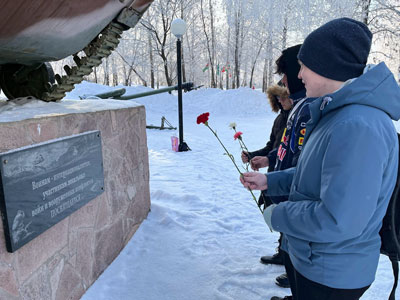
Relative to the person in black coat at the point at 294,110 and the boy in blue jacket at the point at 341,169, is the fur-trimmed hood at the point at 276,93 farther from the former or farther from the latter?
the boy in blue jacket at the point at 341,169

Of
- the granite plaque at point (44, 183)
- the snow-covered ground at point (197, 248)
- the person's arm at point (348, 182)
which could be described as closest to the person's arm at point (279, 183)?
the person's arm at point (348, 182)

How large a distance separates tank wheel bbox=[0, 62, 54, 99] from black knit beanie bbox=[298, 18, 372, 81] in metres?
2.03

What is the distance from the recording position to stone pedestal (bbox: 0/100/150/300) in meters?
1.59

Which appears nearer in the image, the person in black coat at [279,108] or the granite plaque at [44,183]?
the granite plaque at [44,183]

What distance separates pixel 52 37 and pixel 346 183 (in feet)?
6.34

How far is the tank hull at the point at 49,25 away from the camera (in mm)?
1725

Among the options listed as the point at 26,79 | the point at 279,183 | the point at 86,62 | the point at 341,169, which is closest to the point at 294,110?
the point at 279,183

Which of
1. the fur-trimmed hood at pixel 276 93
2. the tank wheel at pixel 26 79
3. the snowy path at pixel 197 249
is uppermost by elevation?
the tank wheel at pixel 26 79

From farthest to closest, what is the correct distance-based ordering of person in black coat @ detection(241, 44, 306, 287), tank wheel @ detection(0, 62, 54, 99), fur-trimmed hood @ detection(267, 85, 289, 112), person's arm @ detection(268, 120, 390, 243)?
fur-trimmed hood @ detection(267, 85, 289, 112)
tank wheel @ detection(0, 62, 54, 99)
person in black coat @ detection(241, 44, 306, 287)
person's arm @ detection(268, 120, 390, 243)

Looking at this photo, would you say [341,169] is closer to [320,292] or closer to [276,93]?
[320,292]

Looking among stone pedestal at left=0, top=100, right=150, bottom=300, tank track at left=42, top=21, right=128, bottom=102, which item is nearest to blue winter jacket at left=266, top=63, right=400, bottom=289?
stone pedestal at left=0, top=100, right=150, bottom=300

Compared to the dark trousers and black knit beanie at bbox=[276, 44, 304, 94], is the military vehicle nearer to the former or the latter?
black knit beanie at bbox=[276, 44, 304, 94]

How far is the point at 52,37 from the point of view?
203 centimetres

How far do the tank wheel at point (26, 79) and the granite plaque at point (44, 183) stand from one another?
660 millimetres
